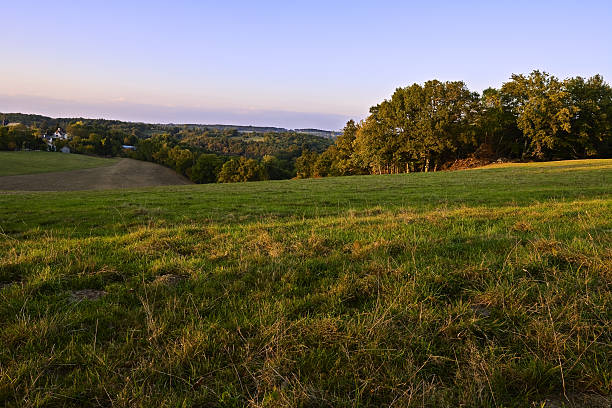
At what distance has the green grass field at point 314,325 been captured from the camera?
2.17m

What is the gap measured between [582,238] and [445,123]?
54143 millimetres

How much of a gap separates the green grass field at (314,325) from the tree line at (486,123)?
174ft

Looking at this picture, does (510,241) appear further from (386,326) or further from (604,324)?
(386,326)

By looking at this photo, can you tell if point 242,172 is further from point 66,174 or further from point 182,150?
point 66,174

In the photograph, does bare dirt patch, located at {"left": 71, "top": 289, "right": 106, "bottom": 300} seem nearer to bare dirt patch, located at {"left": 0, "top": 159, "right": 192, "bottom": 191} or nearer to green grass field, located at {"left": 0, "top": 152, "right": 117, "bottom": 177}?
bare dirt patch, located at {"left": 0, "top": 159, "right": 192, "bottom": 191}

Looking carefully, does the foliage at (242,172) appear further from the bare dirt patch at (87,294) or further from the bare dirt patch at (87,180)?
the bare dirt patch at (87,294)

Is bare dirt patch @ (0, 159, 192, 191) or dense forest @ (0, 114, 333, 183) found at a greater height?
dense forest @ (0, 114, 333, 183)

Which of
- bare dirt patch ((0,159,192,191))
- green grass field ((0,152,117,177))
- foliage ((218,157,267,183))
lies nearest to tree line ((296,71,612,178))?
foliage ((218,157,267,183))

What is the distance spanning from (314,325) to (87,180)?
8064 cm

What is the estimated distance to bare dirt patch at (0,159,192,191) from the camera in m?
55.0

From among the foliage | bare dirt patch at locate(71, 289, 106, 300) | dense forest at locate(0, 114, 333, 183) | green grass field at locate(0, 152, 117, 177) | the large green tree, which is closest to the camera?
bare dirt patch at locate(71, 289, 106, 300)

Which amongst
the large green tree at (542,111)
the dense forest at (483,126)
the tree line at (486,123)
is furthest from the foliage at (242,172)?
the large green tree at (542,111)

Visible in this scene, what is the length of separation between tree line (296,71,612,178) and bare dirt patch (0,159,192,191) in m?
52.7

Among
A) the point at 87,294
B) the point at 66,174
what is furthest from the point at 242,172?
the point at 87,294
